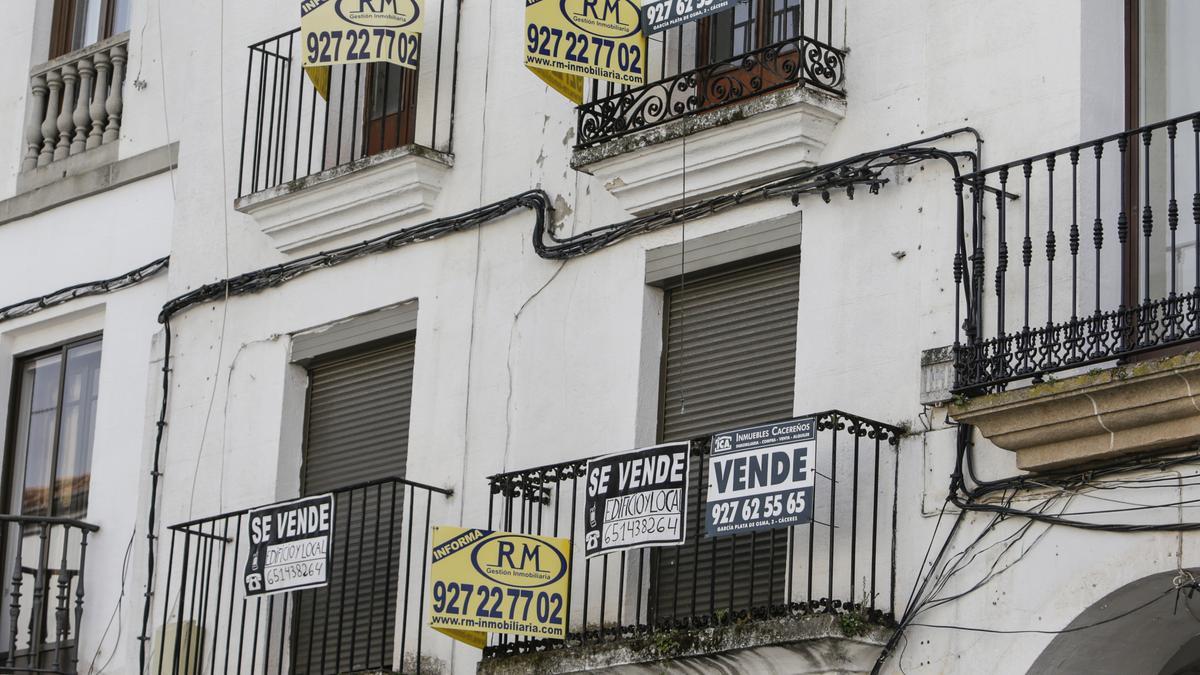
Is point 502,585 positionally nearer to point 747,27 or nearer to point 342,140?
point 747,27

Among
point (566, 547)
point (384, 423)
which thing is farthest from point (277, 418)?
point (566, 547)

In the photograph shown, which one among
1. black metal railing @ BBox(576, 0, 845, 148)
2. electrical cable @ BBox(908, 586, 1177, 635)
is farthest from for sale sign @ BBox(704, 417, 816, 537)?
black metal railing @ BBox(576, 0, 845, 148)

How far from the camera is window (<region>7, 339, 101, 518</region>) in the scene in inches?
631

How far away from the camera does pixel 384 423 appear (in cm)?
A: 1435

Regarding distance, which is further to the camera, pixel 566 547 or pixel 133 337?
pixel 133 337

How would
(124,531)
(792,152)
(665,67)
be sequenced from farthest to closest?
1. (124,531)
2. (665,67)
3. (792,152)

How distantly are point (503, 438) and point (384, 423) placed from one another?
1.16 m

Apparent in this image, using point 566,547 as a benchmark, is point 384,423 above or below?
above

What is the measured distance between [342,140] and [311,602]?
2.84 metres

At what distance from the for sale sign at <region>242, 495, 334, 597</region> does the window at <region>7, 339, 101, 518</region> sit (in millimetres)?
2516

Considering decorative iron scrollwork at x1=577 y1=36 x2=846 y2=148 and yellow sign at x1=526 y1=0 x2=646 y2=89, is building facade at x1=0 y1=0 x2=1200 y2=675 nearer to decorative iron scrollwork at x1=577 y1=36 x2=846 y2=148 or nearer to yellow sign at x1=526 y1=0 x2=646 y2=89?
decorative iron scrollwork at x1=577 y1=36 x2=846 y2=148

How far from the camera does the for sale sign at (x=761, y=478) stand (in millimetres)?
11172

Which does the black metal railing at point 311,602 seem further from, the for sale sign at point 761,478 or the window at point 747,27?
the window at point 747,27

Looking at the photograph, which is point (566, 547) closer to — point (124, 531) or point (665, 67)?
point (665, 67)
